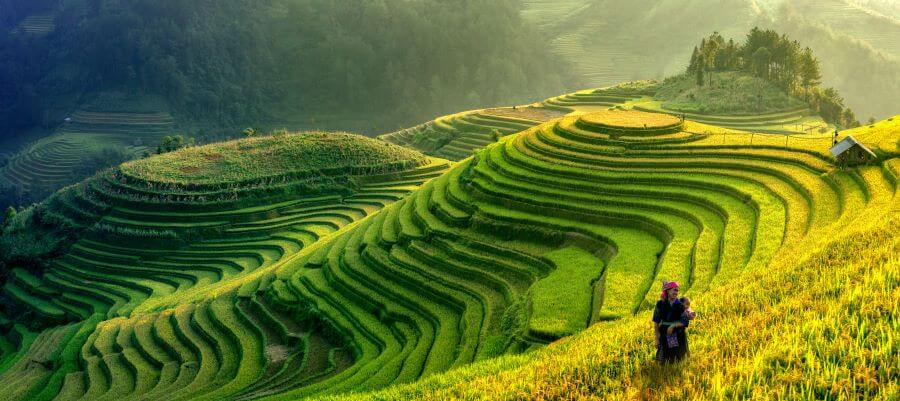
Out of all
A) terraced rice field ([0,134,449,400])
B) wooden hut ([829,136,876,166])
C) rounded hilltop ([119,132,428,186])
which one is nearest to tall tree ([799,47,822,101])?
terraced rice field ([0,134,449,400])

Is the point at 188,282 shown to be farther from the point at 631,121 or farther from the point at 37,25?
the point at 37,25

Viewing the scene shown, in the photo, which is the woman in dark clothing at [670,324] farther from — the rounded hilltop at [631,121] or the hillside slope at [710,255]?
the rounded hilltop at [631,121]

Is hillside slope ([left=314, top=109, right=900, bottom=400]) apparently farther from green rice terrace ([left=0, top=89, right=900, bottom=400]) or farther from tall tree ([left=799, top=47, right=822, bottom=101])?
tall tree ([left=799, top=47, right=822, bottom=101])

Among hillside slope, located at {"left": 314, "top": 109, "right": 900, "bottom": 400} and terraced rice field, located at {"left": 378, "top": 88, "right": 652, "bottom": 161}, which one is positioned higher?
terraced rice field, located at {"left": 378, "top": 88, "right": 652, "bottom": 161}

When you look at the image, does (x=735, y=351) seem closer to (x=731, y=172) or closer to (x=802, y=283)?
(x=802, y=283)

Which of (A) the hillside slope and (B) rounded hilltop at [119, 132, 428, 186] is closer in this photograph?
(A) the hillside slope

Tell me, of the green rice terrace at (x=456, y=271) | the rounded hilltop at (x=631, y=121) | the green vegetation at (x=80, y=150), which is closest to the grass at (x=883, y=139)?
the green rice terrace at (x=456, y=271)
